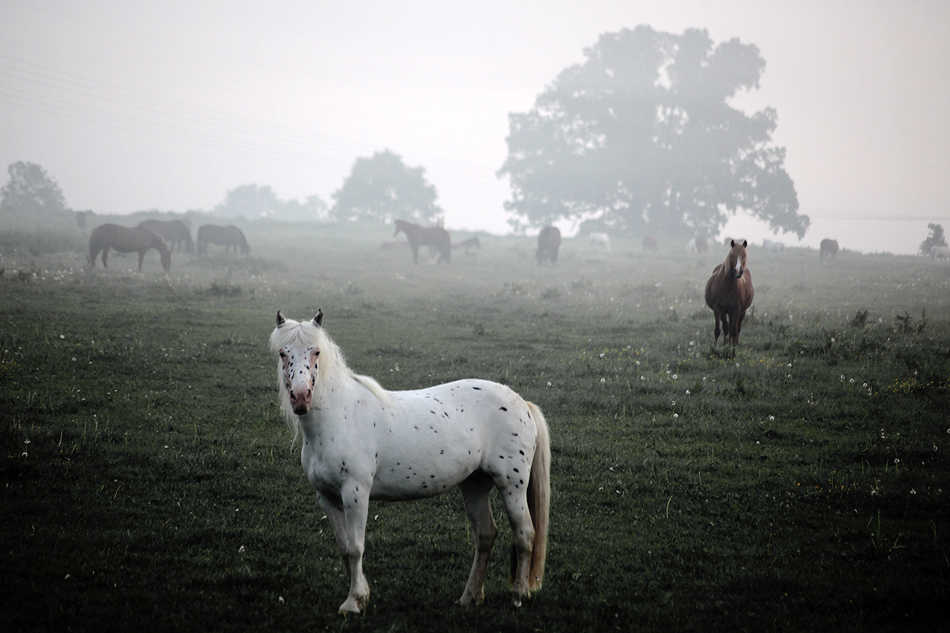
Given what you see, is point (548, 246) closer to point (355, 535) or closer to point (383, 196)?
point (355, 535)

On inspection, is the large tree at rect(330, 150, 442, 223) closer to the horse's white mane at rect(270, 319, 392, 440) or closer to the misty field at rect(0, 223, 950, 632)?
the misty field at rect(0, 223, 950, 632)

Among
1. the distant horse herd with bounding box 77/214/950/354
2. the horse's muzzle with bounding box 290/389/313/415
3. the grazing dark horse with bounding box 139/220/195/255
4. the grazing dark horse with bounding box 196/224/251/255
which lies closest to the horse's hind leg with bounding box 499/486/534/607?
the horse's muzzle with bounding box 290/389/313/415

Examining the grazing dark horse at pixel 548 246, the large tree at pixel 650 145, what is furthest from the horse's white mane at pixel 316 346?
the large tree at pixel 650 145

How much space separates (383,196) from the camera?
8925 centimetres

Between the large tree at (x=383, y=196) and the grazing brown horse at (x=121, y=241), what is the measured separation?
191 ft

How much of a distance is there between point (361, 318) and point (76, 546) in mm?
14261

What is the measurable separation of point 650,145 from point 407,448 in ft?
219

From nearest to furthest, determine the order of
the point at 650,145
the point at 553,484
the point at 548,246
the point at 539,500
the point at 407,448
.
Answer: the point at 407,448 < the point at 539,500 < the point at 553,484 < the point at 548,246 < the point at 650,145

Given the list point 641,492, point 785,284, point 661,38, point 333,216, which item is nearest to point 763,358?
point 641,492

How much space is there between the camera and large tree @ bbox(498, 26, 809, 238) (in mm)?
61844

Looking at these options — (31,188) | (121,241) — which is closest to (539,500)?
(121,241)

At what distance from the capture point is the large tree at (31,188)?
217ft

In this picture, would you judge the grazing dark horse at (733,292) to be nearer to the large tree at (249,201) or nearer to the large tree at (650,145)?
the large tree at (650,145)

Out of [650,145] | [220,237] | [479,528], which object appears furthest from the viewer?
[650,145]
